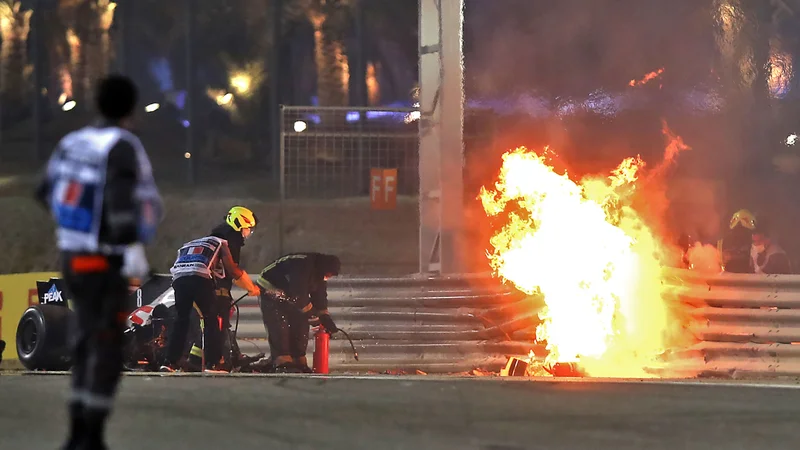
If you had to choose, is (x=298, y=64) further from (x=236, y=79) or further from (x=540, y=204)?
(x=540, y=204)

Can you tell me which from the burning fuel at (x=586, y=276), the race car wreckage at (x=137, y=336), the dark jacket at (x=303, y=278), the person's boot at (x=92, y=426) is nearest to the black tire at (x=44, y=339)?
the race car wreckage at (x=137, y=336)

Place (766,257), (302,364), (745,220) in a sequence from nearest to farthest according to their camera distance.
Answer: (302,364), (766,257), (745,220)

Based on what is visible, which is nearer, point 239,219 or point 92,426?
point 92,426

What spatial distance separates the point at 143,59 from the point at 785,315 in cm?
2136

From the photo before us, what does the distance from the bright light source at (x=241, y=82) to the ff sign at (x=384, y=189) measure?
44.2 feet

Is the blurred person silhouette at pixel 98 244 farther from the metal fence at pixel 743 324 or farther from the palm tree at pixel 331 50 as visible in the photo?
the palm tree at pixel 331 50

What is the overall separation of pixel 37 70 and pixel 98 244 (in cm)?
2417

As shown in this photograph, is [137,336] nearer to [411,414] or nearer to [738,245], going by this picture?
[411,414]

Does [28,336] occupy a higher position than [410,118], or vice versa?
[410,118]

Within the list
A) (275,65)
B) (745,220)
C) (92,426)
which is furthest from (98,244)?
(275,65)

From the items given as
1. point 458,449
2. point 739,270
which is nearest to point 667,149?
point 739,270

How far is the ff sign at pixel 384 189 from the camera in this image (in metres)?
12.7

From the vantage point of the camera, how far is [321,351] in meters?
8.70

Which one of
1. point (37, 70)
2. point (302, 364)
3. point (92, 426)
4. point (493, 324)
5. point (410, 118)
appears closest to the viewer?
point (92, 426)
